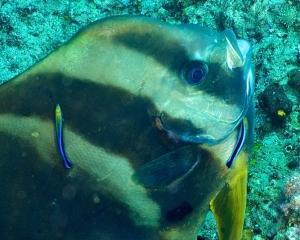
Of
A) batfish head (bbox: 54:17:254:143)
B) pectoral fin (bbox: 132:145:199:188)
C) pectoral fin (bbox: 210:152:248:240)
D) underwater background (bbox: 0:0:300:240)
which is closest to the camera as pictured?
batfish head (bbox: 54:17:254:143)

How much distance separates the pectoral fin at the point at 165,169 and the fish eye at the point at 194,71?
31cm

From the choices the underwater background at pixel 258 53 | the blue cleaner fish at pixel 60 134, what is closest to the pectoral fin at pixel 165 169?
the blue cleaner fish at pixel 60 134

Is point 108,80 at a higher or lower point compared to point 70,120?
higher

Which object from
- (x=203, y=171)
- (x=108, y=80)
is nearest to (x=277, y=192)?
(x=203, y=171)

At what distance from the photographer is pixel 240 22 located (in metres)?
3.21

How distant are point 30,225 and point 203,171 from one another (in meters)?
0.84

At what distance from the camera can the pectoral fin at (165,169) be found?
1.45 m

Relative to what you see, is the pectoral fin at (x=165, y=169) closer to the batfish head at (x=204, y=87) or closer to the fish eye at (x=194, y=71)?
the batfish head at (x=204, y=87)

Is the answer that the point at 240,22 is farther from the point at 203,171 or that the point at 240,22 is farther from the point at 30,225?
the point at 30,225

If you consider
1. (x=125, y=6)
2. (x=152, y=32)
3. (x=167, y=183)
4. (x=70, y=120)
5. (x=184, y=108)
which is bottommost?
(x=125, y=6)

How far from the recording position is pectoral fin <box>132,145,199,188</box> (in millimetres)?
1451

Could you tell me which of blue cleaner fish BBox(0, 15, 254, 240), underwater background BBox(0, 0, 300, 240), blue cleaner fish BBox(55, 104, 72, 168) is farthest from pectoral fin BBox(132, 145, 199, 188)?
underwater background BBox(0, 0, 300, 240)

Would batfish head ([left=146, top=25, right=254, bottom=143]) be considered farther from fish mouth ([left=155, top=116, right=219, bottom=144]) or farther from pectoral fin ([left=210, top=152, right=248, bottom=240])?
pectoral fin ([left=210, top=152, right=248, bottom=240])

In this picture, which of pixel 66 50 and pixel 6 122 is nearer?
pixel 66 50
